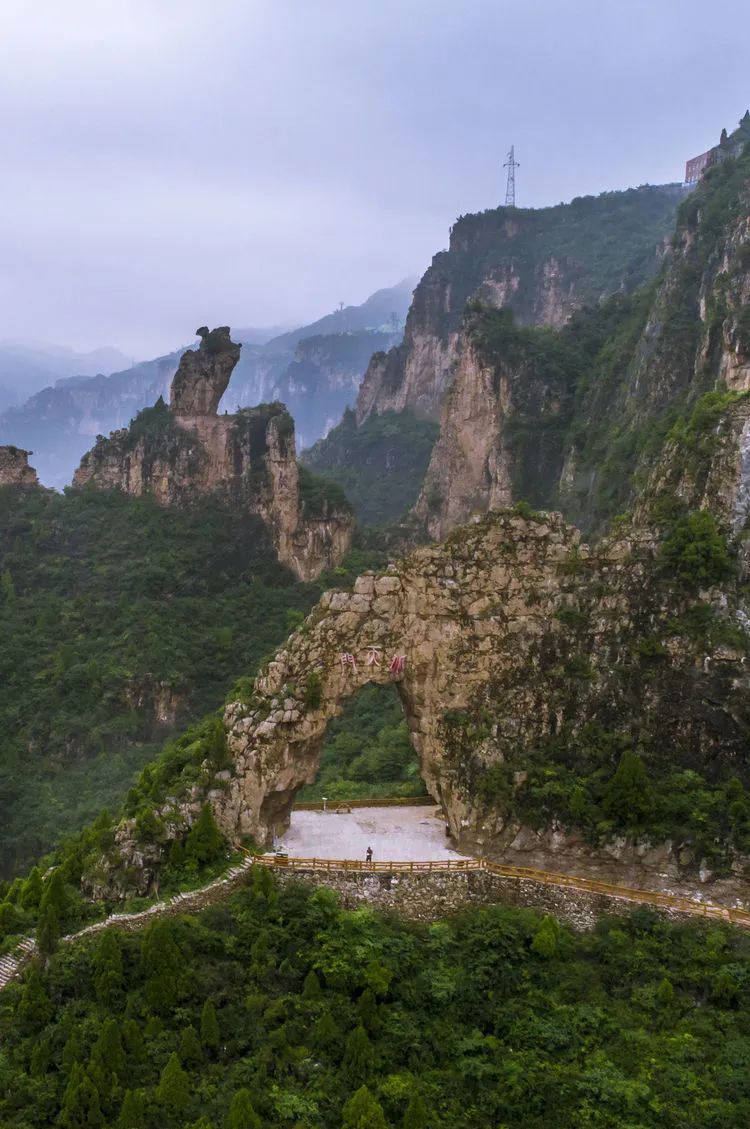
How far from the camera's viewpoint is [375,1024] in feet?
47.8

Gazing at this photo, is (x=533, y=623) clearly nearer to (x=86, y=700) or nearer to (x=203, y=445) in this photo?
(x=86, y=700)

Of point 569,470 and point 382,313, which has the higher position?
point 382,313

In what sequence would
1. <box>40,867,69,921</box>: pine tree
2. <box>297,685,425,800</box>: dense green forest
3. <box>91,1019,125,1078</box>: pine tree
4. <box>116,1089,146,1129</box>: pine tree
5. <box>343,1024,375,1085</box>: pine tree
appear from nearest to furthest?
→ 1. <box>116,1089,146,1129</box>: pine tree
2. <box>91,1019,125,1078</box>: pine tree
3. <box>343,1024,375,1085</box>: pine tree
4. <box>40,867,69,921</box>: pine tree
5. <box>297,685,425,800</box>: dense green forest

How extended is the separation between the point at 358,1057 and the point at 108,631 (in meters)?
31.5

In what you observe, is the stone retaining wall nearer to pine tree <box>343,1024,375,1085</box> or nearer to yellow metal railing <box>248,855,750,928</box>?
yellow metal railing <box>248,855,750,928</box>

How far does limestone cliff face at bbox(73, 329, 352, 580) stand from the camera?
51.4 metres

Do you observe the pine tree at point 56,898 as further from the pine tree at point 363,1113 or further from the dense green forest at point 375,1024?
the pine tree at point 363,1113

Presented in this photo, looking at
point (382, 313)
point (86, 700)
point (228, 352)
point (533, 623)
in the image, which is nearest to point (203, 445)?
point (228, 352)

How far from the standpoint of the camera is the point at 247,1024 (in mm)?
14250

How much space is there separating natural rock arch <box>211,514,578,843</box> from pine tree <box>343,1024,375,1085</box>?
4866 millimetres

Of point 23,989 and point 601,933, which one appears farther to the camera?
point 601,933

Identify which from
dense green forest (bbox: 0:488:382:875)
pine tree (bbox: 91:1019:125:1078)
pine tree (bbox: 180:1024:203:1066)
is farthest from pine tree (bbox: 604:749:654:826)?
dense green forest (bbox: 0:488:382:875)

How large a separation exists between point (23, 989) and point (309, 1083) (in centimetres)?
467

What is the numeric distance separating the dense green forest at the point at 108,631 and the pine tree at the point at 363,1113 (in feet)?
65.0
